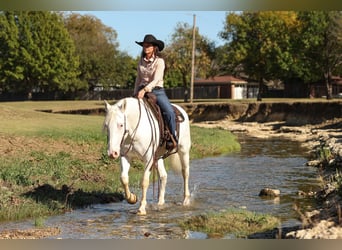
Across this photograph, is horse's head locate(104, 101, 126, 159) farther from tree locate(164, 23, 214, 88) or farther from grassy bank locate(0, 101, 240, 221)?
tree locate(164, 23, 214, 88)

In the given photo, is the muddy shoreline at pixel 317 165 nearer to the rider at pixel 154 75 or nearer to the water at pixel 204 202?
the water at pixel 204 202

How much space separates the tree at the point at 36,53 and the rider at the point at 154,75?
43.5 metres

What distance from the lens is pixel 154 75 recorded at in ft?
26.6

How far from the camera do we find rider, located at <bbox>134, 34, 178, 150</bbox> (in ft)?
26.2

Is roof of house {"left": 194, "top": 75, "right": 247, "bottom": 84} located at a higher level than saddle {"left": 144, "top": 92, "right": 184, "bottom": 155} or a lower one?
higher

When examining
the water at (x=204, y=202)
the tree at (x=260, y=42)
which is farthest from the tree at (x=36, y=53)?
the water at (x=204, y=202)

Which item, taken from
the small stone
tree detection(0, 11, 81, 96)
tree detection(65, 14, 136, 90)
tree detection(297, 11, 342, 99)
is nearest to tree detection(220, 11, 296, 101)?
tree detection(297, 11, 342, 99)

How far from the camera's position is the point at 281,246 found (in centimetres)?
500

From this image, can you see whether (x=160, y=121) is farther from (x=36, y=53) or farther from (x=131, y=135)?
(x=36, y=53)

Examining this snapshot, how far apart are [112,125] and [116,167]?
17.5ft

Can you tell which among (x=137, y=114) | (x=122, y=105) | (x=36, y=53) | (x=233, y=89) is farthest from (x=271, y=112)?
(x=122, y=105)

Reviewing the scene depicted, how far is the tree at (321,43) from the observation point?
1582 inches

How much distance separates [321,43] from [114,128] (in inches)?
1438

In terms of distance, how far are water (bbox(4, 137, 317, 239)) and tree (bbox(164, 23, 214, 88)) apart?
29329mm
